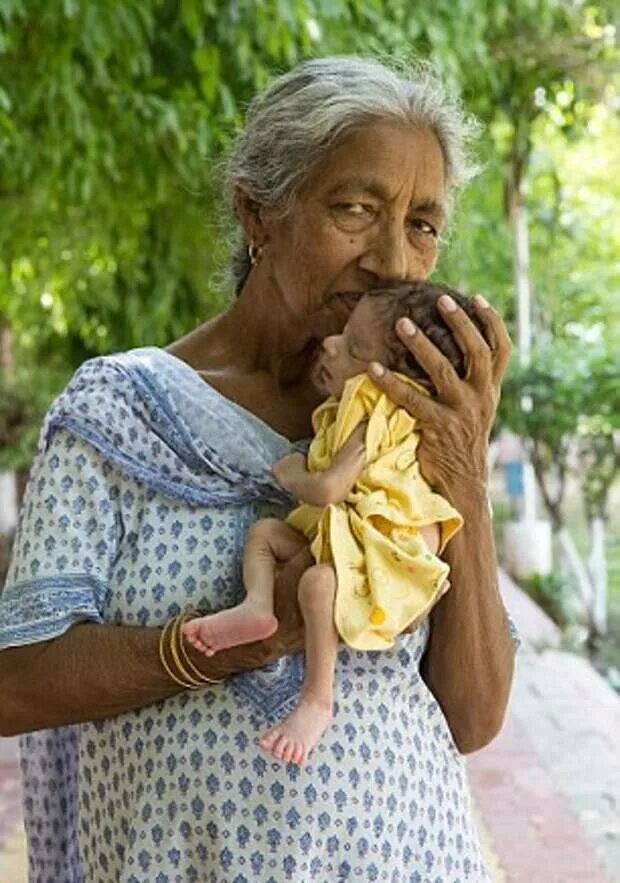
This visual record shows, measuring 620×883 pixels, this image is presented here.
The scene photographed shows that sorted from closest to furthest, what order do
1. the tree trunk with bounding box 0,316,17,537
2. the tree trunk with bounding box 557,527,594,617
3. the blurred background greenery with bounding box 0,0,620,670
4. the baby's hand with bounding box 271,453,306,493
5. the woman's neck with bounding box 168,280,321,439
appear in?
the baby's hand with bounding box 271,453,306,493, the woman's neck with bounding box 168,280,321,439, the blurred background greenery with bounding box 0,0,620,670, the tree trunk with bounding box 557,527,594,617, the tree trunk with bounding box 0,316,17,537

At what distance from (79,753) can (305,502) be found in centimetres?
48

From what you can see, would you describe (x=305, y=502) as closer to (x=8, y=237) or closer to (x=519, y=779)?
(x=519, y=779)

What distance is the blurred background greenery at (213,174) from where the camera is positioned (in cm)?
527

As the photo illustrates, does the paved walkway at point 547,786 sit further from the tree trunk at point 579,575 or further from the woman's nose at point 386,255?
the woman's nose at point 386,255

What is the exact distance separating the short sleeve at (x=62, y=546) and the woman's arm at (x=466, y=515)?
1.17ft

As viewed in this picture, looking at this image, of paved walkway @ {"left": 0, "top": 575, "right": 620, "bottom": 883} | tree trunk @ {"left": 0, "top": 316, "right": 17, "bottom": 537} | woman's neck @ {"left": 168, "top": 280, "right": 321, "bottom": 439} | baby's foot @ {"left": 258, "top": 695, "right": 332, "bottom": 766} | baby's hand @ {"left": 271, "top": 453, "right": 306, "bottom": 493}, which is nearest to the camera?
baby's foot @ {"left": 258, "top": 695, "right": 332, "bottom": 766}

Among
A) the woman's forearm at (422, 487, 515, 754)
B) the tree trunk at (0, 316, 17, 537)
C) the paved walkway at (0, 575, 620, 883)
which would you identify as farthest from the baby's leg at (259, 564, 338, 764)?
the tree trunk at (0, 316, 17, 537)

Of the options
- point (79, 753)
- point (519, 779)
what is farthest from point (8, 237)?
point (79, 753)

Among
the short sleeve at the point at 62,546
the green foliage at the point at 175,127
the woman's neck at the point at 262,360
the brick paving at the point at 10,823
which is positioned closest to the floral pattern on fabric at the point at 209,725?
the short sleeve at the point at 62,546

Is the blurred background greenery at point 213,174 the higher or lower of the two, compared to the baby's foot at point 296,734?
lower

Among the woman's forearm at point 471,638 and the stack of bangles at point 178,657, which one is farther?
the woman's forearm at point 471,638

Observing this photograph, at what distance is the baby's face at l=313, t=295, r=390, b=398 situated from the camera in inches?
75.0

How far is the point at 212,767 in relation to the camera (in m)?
1.86

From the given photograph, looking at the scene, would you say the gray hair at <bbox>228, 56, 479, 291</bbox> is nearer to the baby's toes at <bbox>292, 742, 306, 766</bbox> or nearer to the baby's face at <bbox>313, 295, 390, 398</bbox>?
the baby's face at <bbox>313, 295, 390, 398</bbox>
